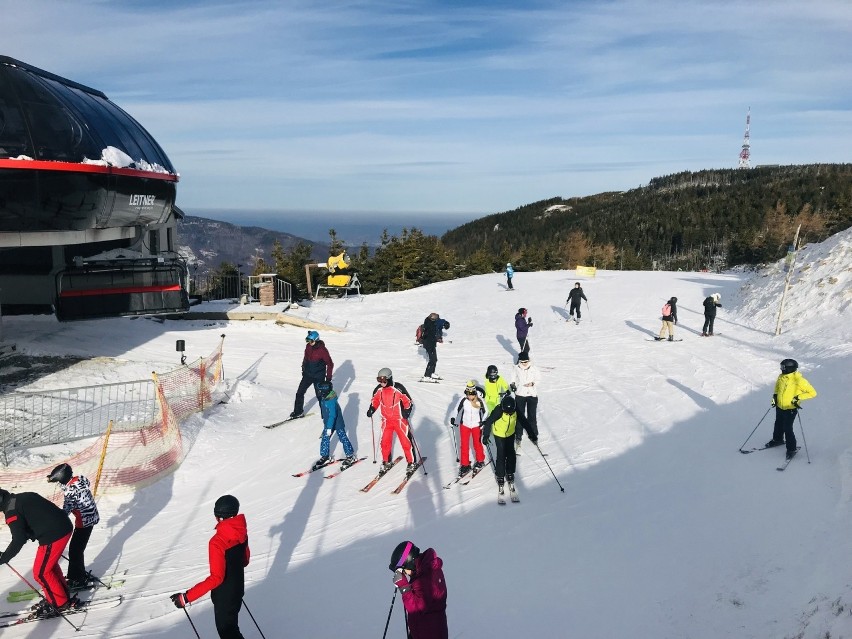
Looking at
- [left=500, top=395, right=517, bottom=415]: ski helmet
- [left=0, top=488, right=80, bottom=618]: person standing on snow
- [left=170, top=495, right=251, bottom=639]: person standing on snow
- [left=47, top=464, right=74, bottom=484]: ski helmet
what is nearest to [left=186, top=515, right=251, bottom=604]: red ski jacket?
[left=170, top=495, right=251, bottom=639]: person standing on snow

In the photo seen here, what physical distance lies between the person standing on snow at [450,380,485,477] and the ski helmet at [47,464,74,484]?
465cm

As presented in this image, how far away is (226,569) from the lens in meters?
4.71

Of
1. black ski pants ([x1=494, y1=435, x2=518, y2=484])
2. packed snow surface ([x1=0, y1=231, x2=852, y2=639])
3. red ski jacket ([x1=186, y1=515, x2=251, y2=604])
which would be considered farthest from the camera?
black ski pants ([x1=494, y1=435, x2=518, y2=484])

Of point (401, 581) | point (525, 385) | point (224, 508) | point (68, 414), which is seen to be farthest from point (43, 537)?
point (525, 385)

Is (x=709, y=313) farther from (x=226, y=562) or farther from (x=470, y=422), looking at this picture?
(x=226, y=562)

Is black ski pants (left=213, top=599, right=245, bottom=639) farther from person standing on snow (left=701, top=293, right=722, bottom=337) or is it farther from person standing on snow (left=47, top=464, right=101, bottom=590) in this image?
person standing on snow (left=701, top=293, right=722, bottom=337)

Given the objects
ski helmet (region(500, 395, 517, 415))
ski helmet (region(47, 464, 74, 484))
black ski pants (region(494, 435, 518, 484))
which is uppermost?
ski helmet (region(500, 395, 517, 415))

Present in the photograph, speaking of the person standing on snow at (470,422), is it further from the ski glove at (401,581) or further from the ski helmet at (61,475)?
the ski helmet at (61,475)

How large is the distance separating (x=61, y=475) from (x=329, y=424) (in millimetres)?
4062

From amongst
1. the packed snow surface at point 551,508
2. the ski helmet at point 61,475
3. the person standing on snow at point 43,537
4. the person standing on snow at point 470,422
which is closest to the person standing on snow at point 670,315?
the packed snow surface at point 551,508

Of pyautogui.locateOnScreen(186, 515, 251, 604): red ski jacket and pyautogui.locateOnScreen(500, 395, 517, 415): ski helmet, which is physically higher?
pyautogui.locateOnScreen(500, 395, 517, 415): ski helmet

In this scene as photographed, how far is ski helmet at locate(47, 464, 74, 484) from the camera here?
6164mm

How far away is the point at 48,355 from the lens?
14.4m

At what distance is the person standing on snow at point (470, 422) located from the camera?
8422mm
